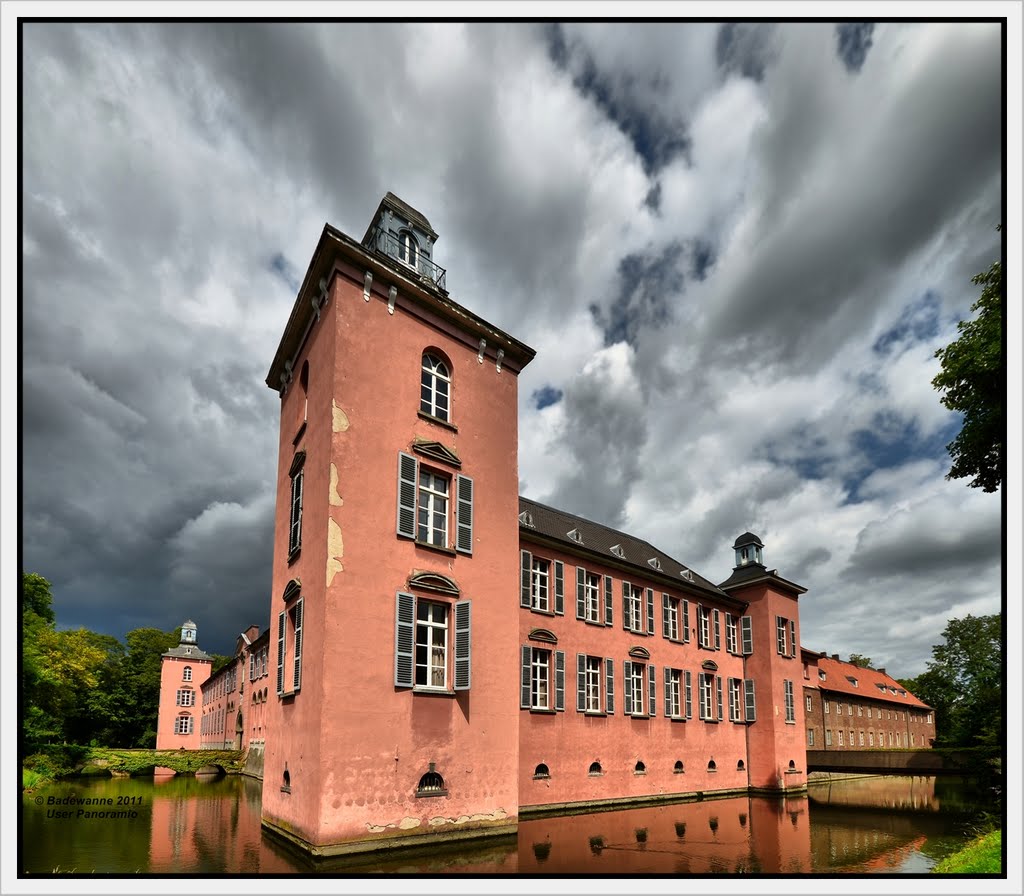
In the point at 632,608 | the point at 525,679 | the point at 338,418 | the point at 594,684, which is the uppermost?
the point at 338,418

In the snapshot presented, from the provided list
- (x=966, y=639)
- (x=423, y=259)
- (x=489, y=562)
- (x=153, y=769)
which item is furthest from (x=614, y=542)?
(x=966, y=639)

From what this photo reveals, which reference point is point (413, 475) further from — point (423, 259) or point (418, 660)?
point (423, 259)

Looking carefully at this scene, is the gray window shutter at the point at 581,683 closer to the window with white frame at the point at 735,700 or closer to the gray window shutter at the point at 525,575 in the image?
the gray window shutter at the point at 525,575

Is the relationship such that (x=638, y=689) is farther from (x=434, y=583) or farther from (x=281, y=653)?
(x=281, y=653)

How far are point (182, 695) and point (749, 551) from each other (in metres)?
57.0

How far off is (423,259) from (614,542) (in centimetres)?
1676

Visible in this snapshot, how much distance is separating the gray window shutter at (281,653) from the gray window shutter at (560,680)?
9487 millimetres

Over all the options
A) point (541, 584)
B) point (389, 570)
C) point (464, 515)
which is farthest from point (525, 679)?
point (389, 570)

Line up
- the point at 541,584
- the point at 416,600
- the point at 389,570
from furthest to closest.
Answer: the point at 541,584
the point at 416,600
the point at 389,570

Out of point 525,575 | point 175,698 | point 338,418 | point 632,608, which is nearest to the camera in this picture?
point 338,418

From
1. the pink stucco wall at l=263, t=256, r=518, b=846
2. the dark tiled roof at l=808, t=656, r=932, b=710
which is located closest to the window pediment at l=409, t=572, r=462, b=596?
the pink stucco wall at l=263, t=256, r=518, b=846

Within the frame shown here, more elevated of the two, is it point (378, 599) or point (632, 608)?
point (378, 599)

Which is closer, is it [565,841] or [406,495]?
[565,841]

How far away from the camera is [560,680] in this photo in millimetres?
23000
